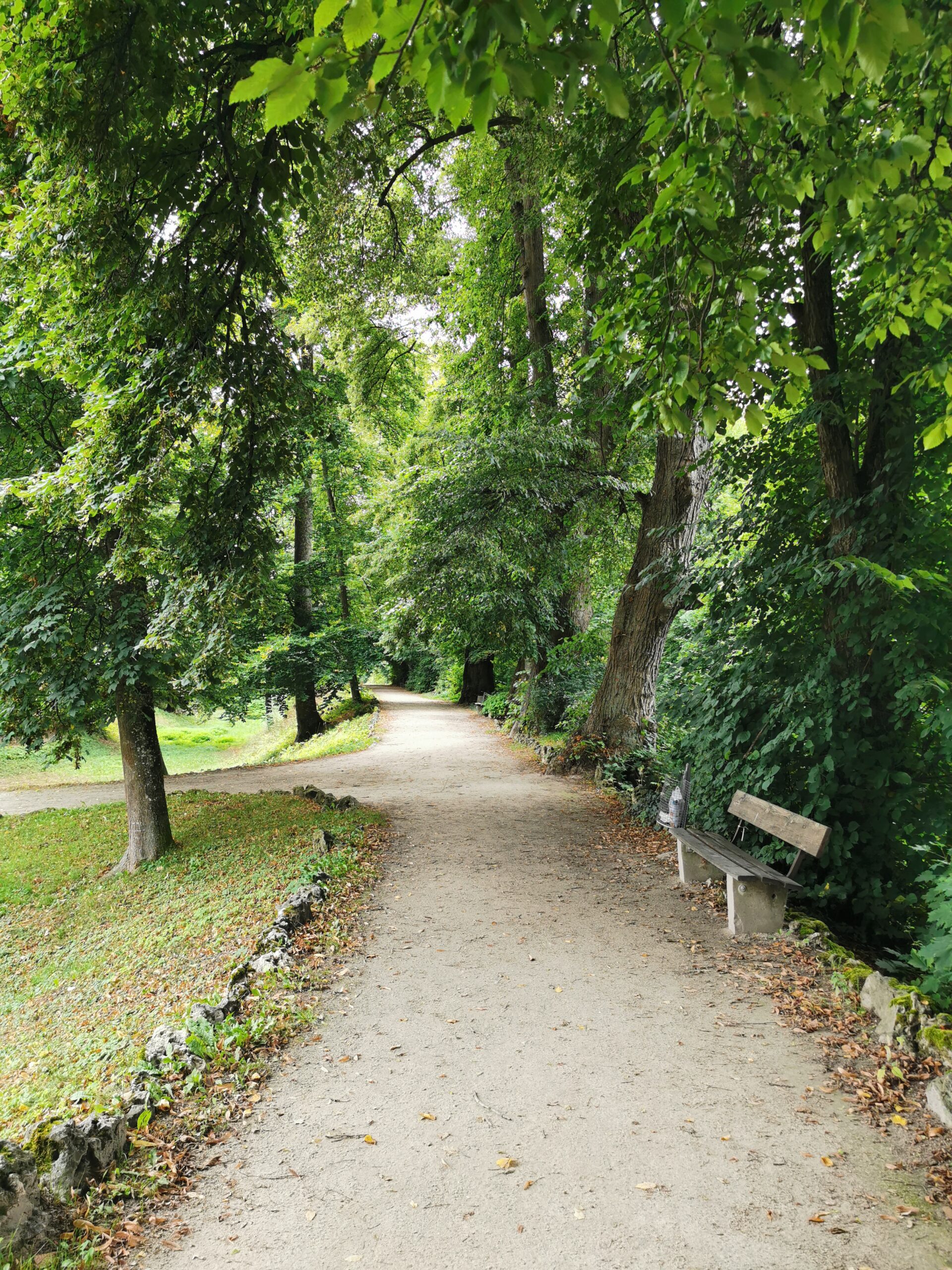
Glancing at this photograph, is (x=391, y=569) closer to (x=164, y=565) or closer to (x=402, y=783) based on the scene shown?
(x=402, y=783)

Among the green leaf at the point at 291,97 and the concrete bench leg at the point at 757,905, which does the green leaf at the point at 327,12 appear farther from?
the concrete bench leg at the point at 757,905

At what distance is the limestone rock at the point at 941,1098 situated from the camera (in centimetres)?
306

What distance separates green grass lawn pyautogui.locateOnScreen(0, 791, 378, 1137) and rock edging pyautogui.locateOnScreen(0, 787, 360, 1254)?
0.92 feet

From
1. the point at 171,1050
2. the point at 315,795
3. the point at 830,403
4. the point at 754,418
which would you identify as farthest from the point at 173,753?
the point at 754,418

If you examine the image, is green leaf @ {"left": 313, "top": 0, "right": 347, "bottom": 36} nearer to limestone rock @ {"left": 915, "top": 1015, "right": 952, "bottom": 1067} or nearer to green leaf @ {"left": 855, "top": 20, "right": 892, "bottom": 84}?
green leaf @ {"left": 855, "top": 20, "right": 892, "bottom": 84}

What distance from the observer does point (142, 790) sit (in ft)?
28.3

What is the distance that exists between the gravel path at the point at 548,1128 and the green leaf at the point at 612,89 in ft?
11.4

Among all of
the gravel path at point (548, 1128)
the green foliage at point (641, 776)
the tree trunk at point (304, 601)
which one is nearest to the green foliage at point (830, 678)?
the gravel path at point (548, 1128)

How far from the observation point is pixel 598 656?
14516 millimetres

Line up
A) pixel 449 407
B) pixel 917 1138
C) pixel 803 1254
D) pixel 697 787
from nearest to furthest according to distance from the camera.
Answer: pixel 803 1254
pixel 917 1138
pixel 697 787
pixel 449 407

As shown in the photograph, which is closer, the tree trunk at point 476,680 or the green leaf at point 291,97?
the green leaf at point 291,97

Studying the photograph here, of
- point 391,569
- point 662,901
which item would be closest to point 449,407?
point 391,569

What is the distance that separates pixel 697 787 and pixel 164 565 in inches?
196

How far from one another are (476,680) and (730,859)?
22680mm
